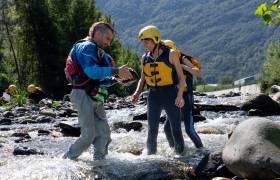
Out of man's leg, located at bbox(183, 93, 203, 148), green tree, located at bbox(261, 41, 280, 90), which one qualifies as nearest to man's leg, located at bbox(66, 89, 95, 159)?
man's leg, located at bbox(183, 93, 203, 148)

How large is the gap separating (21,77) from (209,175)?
47.4 m

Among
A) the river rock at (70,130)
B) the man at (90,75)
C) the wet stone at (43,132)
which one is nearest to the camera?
the man at (90,75)

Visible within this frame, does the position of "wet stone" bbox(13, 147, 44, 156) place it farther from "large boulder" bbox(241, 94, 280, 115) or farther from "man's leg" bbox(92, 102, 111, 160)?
"large boulder" bbox(241, 94, 280, 115)

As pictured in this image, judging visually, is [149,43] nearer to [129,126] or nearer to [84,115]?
[84,115]

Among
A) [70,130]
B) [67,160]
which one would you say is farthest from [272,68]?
[67,160]

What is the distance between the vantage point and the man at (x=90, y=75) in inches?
302

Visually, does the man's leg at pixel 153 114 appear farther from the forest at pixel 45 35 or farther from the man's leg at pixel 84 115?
the forest at pixel 45 35

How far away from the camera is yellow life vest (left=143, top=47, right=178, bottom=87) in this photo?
8.60 m

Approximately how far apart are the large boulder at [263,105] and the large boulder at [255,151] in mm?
A: 11631

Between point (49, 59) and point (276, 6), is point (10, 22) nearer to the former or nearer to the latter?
point (49, 59)

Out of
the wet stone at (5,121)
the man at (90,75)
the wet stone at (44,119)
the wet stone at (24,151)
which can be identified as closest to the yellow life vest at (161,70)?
the man at (90,75)

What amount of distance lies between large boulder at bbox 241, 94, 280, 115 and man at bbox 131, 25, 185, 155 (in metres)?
11.2

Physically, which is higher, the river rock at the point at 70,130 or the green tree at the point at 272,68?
the river rock at the point at 70,130

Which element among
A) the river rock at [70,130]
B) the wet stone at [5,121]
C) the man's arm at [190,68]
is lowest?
the wet stone at [5,121]
